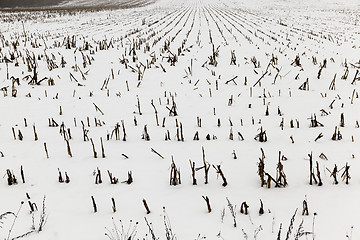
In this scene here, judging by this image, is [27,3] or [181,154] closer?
[181,154]

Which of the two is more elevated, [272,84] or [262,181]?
[272,84]

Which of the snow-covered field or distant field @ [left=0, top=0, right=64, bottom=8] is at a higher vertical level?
distant field @ [left=0, top=0, right=64, bottom=8]

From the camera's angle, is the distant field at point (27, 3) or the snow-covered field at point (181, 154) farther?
the distant field at point (27, 3)

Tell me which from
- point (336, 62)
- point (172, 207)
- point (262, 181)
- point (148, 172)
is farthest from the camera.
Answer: point (336, 62)

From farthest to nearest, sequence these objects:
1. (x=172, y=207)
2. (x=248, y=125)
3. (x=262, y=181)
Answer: (x=248, y=125) < (x=262, y=181) < (x=172, y=207)

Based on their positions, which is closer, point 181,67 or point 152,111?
point 152,111

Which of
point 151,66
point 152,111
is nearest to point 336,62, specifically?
point 151,66

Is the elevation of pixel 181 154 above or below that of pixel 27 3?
below

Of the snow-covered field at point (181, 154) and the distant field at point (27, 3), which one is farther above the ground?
the distant field at point (27, 3)

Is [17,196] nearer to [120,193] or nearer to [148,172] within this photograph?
[120,193]

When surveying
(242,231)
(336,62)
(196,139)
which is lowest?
(242,231)

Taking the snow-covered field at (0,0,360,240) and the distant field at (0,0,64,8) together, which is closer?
the snow-covered field at (0,0,360,240)

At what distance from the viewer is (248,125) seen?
386 centimetres

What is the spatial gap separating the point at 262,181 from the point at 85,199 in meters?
1.44
